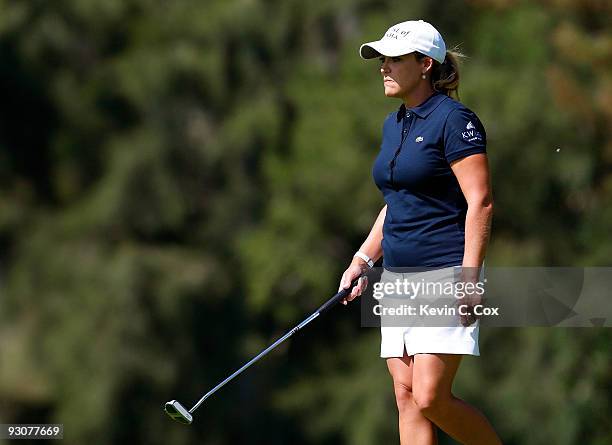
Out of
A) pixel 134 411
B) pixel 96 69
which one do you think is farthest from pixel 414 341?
pixel 96 69

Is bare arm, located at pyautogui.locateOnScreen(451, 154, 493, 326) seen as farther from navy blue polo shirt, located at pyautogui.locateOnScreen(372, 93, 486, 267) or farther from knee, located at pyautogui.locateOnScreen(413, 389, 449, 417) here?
knee, located at pyautogui.locateOnScreen(413, 389, 449, 417)

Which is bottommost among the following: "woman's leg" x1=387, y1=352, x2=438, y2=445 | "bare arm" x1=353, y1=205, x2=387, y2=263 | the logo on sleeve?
"woman's leg" x1=387, y1=352, x2=438, y2=445

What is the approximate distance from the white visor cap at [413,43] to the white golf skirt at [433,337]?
77 cm

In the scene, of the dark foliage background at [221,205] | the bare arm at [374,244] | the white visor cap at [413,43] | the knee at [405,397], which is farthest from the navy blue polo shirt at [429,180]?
the dark foliage background at [221,205]

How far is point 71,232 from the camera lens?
2103 cm

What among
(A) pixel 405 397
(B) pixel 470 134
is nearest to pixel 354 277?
(A) pixel 405 397

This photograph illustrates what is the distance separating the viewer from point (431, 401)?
16.3 ft

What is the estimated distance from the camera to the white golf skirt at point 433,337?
4.98m

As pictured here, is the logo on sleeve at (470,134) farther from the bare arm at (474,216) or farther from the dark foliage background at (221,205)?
the dark foliage background at (221,205)

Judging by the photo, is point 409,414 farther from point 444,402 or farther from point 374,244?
point 374,244

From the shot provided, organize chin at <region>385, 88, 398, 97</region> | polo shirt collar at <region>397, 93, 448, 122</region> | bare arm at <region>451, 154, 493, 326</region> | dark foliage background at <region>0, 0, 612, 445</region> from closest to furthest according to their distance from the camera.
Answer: bare arm at <region>451, 154, 493, 326</region>
polo shirt collar at <region>397, 93, 448, 122</region>
chin at <region>385, 88, 398, 97</region>
dark foliage background at <region>0, 0, 612, 445</region>

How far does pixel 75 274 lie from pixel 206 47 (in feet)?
12.0

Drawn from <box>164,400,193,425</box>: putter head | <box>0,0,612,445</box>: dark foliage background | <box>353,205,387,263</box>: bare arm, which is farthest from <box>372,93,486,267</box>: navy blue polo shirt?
<box>0,0,612,445</box>: dark foliage background

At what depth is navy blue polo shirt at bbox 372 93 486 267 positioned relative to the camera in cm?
497
